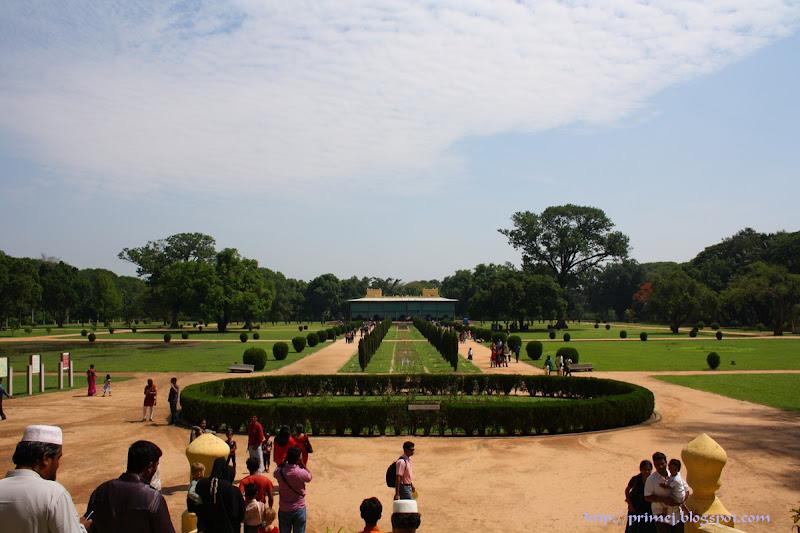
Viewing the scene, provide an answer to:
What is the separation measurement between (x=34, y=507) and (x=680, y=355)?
3796cm

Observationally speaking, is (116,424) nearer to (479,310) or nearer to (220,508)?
(220,508)

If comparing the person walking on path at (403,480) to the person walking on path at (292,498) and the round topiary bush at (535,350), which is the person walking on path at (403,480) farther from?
the round topiary bush at (535,350)

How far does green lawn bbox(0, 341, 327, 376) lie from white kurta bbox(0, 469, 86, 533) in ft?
84.7

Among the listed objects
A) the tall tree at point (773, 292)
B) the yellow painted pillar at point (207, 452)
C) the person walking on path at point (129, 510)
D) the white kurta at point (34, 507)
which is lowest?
the yellow painted pillar at point (207, 452)

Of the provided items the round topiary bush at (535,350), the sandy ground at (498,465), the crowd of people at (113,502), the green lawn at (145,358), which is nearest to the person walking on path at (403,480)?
the sandy ground at (498,465)

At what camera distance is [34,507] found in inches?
120

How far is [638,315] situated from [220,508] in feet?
334

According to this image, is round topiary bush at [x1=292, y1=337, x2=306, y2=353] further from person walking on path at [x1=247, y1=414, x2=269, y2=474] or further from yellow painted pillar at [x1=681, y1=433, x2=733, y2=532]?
yellow painted pillar at [x1=681, y1=433, x2=733, y2=532]

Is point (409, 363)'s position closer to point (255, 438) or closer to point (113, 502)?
point (255, 438)

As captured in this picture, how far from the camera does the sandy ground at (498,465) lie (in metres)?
8.87

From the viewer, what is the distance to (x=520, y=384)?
21.6m

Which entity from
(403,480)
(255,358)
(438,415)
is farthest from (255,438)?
(255,358)

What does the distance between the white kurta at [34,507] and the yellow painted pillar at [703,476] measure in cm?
567

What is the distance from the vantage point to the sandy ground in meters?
8.87
